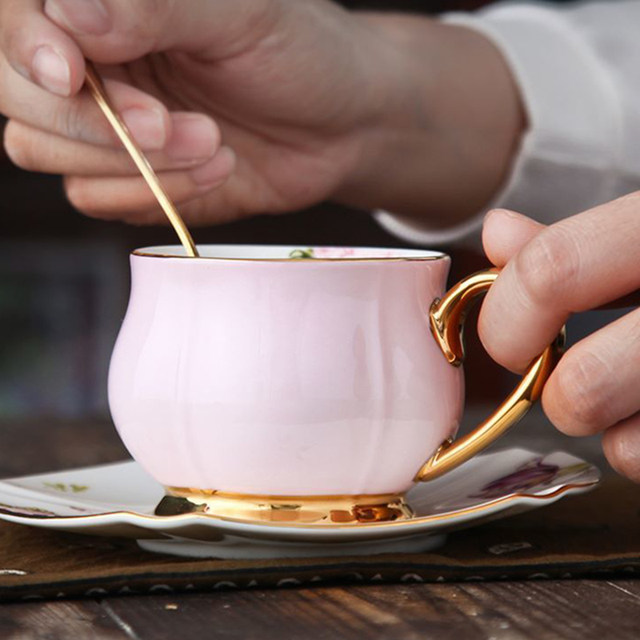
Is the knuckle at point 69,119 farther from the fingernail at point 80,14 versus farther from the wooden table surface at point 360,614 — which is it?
the wooden table surface at point 360,614

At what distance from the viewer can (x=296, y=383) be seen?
0.41m

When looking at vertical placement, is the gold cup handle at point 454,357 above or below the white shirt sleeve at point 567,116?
above

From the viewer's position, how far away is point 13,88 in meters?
0.66

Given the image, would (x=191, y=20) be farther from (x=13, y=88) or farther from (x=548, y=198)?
(x=548, y=198)

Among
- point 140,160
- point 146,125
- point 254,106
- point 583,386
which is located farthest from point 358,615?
point 254,106

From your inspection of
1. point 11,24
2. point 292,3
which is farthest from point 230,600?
point 292,3

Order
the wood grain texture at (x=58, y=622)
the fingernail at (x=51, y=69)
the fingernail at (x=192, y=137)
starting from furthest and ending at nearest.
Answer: the fingernail at (x=192, y=137), the fingernail at (x=51, y=69), the wood grain texture at (x=58, y=622)

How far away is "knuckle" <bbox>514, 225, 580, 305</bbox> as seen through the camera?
0.42 m

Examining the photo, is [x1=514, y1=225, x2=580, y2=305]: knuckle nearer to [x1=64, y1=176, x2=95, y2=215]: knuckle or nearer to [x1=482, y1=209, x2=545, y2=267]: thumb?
[x1=482, y1=209, x2=545, y2=267]: thumb

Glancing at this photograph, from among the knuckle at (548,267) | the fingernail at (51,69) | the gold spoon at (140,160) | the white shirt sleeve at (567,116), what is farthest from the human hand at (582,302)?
the white shirt sleeve at (567,116)

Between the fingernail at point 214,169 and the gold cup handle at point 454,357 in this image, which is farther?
the fingernail at point 214,169

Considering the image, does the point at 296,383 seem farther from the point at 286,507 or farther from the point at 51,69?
the point at 51,69

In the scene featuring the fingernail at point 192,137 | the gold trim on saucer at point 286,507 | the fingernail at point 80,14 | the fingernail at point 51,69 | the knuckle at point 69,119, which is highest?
the fingernail at point 80,14

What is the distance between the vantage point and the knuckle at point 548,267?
1.38 ft
